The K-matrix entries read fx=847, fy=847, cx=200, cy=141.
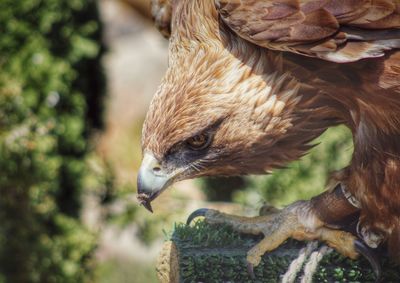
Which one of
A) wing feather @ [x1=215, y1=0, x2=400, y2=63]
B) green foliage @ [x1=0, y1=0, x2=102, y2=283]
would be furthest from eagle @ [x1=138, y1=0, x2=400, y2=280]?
green foliage @ [x1=0, y1=0, x2=102, y2=283]

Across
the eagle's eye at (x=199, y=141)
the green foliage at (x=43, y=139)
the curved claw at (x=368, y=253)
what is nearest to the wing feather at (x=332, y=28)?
the eagle's eye at (x=199, y=141)

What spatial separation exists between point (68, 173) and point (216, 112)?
2950 millimetres

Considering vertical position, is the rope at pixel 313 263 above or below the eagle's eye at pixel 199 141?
below

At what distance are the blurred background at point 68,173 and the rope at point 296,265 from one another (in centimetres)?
165

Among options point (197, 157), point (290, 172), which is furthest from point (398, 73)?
point (290, 172)

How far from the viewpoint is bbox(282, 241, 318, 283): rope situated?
227 cm

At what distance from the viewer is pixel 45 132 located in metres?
4.63

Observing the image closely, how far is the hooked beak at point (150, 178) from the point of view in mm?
2176

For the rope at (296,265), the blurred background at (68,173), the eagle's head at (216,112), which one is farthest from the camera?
the blurred background at (68,173)

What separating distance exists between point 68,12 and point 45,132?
79 cm

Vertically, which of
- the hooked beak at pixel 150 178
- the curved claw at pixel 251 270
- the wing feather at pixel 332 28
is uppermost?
the wing feather at pixel 332 28

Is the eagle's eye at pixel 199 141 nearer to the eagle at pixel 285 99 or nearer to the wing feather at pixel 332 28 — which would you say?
the eagle at pixel 285 99

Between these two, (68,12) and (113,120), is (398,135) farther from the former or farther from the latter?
(113,120)

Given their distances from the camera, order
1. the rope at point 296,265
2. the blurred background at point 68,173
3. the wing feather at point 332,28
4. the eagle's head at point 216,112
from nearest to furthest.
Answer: the wing feather at point 332,28
the eagle's head at point 216,112
the rope at point 296,265
the blurred background at point 68,173
